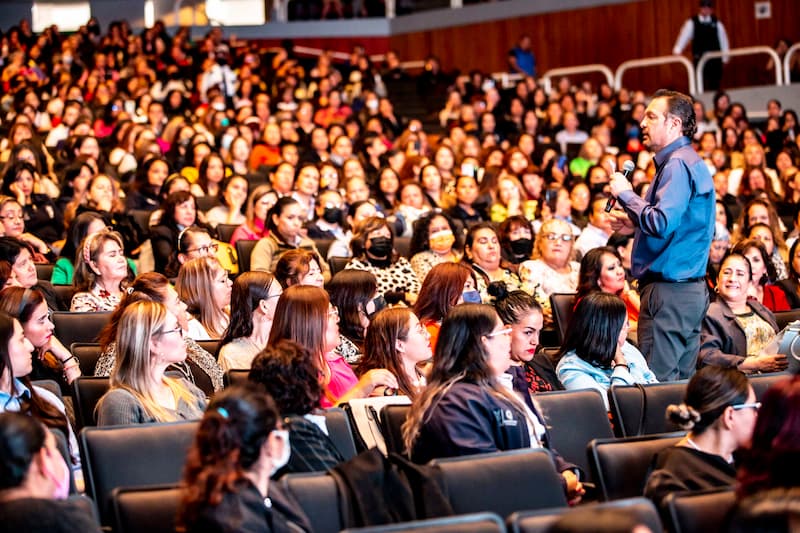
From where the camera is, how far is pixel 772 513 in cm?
238

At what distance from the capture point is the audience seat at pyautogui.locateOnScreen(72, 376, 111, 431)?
13.4 ft

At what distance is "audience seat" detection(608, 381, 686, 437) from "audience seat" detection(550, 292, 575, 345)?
1.66m

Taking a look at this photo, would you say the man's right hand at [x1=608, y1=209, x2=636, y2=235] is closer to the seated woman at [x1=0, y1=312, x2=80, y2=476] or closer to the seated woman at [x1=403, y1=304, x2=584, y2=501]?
the seated woman at [x1=403, y1=304, x2=584, y2=501]

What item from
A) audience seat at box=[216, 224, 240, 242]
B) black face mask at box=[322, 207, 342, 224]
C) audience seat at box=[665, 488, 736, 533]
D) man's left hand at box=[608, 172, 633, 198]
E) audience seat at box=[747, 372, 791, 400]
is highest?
man's left hand at box=[608, 172, 633, 198]

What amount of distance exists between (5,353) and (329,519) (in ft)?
4.12

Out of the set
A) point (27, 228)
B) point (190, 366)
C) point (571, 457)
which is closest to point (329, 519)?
point (571, 457)

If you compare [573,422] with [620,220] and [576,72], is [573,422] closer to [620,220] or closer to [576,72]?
[620,220]

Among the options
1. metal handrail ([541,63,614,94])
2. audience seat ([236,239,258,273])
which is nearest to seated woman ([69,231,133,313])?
audience seat ([236,239,258,273])

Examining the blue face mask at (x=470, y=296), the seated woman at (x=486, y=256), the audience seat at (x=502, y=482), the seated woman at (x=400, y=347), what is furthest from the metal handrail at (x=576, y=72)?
the audience seat at (x=502, y=482)

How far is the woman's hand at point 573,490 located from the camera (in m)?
3.73

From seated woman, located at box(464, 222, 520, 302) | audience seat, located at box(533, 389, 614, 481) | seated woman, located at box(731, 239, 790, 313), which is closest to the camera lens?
audience seat, located at box(533, 389, 614, 481)

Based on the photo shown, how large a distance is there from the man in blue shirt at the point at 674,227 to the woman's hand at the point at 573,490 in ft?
3.54

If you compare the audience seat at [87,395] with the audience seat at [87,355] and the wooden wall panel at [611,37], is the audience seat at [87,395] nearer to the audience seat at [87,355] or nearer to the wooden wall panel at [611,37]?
the audience seat at [87,355]

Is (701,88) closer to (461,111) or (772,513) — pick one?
(461,111)
